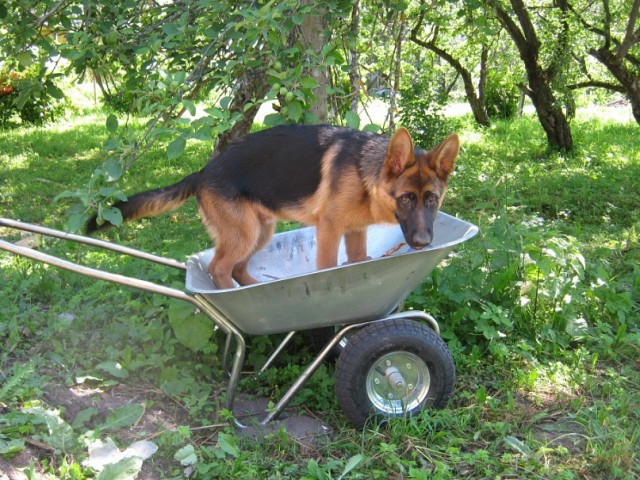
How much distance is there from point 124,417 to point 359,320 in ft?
4.26

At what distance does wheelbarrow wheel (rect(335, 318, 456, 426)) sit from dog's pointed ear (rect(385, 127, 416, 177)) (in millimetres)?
823

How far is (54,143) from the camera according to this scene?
36.3 feet

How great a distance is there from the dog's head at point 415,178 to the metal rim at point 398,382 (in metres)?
0.61

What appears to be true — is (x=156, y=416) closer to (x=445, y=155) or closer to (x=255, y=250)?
(x=255, y=250)

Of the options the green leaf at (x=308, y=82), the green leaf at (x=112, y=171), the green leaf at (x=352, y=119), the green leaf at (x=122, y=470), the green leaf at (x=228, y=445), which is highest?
the green leaf at (x=308, y=82)

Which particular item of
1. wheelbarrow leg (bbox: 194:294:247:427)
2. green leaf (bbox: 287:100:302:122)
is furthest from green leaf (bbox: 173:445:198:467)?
green leaf (bbox: 287:100:302:122)

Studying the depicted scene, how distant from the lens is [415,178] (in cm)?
346

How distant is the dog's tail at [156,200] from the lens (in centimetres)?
374

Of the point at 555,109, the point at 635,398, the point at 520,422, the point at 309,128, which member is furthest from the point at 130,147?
the point at 555,109

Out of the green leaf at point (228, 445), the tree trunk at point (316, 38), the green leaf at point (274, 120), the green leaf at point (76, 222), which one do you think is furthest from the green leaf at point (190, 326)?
the tree trunk at point (316, 38)

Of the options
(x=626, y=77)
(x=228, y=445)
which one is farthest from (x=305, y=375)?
(x=626, y=77)

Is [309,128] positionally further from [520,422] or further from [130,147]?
[520,422]

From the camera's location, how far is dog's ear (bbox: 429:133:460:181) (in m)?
3.43

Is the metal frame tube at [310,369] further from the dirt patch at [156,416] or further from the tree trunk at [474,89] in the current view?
the tree trunk at [474,89]
